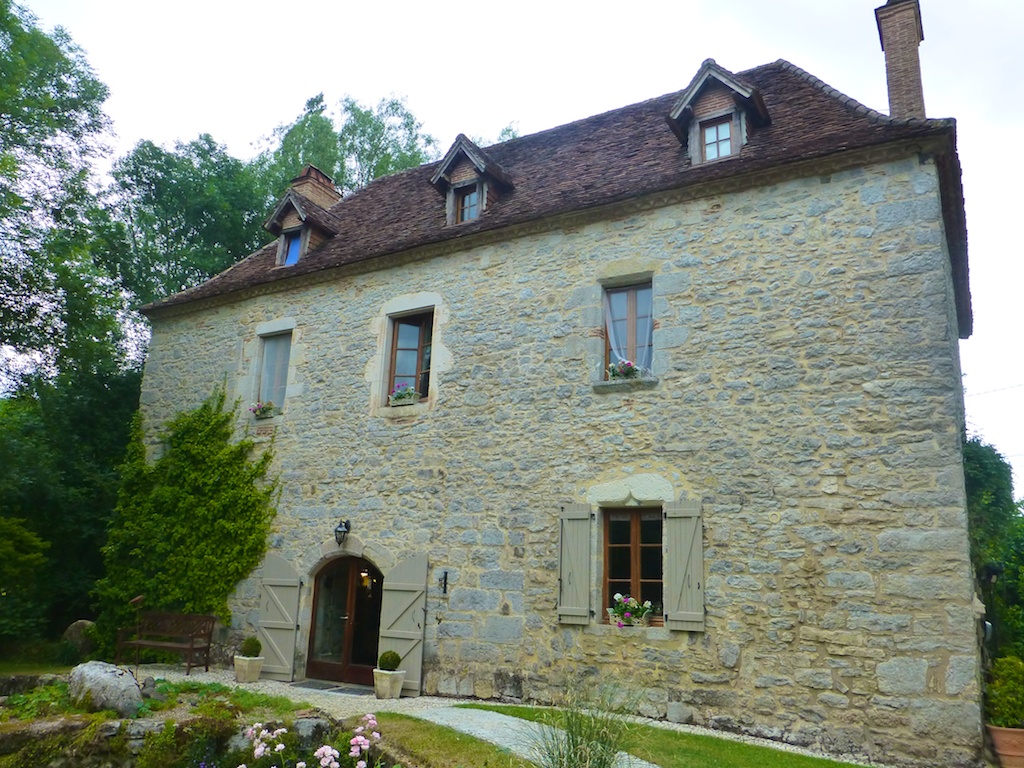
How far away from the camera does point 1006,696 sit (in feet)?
20.3

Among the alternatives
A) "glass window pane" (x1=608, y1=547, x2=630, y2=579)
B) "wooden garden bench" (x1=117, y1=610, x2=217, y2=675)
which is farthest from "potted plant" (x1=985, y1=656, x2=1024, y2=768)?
"wooden garden bench" (x1=117, y1=610, x2=217, y2=675)

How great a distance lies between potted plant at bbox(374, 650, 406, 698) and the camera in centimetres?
845

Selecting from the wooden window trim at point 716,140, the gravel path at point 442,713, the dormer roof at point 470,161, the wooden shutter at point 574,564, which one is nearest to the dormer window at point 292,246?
the dormer roof at point 470,161

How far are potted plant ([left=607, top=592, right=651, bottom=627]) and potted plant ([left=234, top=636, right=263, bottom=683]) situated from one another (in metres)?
4.75

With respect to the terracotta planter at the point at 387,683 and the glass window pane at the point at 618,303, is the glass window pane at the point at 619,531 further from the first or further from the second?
the terracotta planter at the point at 387,683

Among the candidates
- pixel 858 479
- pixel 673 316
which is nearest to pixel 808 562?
pixel 858 479

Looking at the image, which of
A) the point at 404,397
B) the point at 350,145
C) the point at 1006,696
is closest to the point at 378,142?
the point at 350,145

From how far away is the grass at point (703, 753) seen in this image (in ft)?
18.7

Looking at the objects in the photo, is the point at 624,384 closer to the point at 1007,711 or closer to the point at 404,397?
the point at 404,397

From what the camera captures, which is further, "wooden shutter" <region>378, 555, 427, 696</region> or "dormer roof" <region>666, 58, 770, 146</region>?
"wooden shutter" <region>378, 555, 427, 696</region>

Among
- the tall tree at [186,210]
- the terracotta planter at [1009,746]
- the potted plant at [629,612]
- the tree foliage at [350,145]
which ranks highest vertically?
the tree foliage at [350,145]

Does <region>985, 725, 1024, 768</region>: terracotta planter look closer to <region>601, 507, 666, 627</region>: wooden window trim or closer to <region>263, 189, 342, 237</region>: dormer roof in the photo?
<region>601, 507, 666, 627</region>: wooden window trim

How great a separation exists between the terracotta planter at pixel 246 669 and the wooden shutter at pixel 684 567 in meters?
5.38

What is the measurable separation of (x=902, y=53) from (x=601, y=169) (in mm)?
3638
